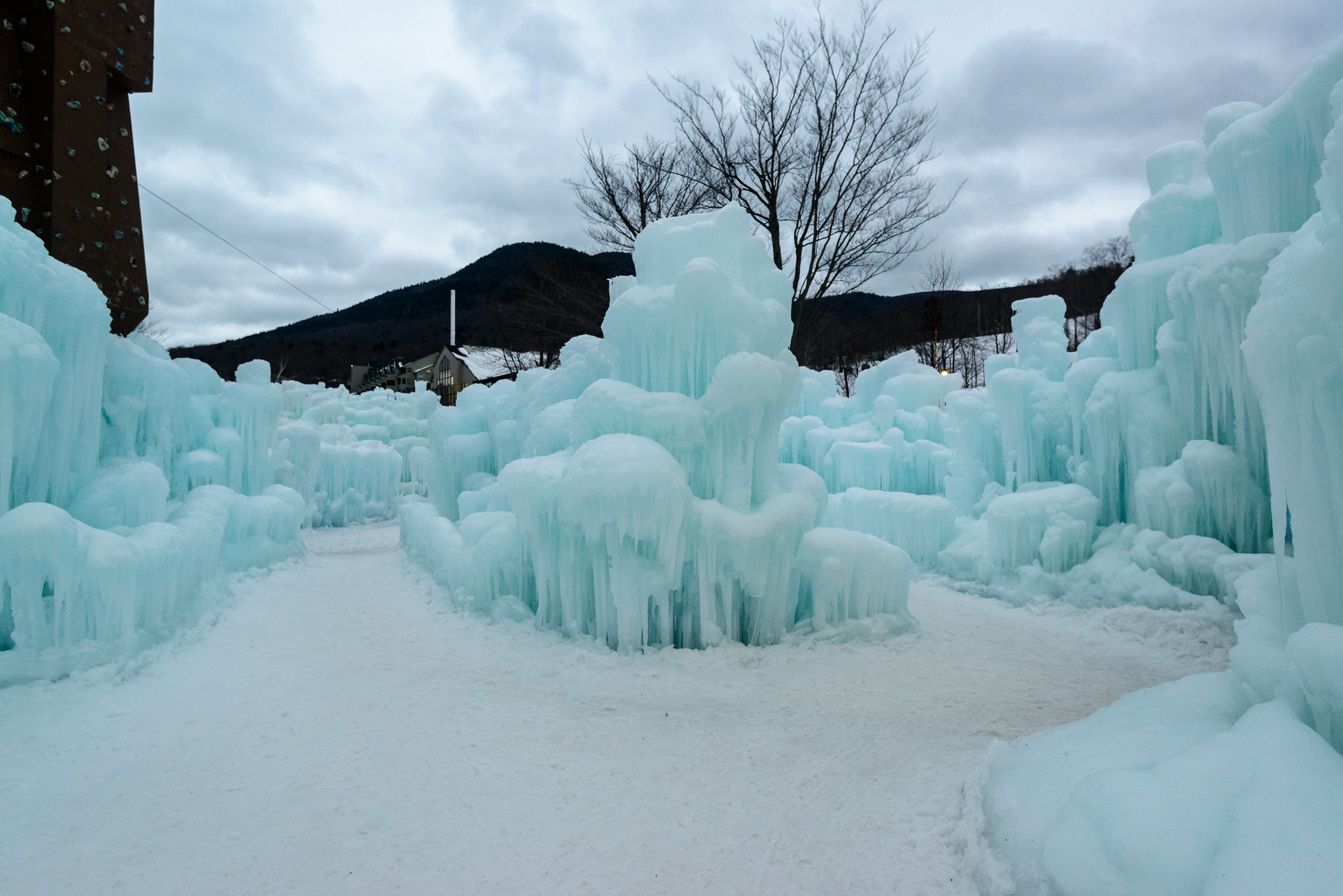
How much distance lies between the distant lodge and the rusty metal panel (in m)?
22.0

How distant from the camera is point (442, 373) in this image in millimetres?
42719

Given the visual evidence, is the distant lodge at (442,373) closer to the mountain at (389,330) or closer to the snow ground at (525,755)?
the mountain at (389,330)

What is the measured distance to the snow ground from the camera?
295 centimetres

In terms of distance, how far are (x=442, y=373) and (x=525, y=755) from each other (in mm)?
41780

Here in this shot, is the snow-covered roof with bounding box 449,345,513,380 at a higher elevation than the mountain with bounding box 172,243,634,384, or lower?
lower

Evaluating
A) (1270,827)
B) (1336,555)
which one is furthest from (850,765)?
(1336,555)

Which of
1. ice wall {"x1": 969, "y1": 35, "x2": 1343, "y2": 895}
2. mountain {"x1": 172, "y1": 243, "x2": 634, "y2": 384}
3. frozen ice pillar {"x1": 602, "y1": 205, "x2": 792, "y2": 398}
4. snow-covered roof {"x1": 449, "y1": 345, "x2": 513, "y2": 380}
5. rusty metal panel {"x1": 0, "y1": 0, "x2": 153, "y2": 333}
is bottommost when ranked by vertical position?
ice wall {"x1": 969, "y1": 35, "x2": 1343, "y2": 895}

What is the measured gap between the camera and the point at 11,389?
5105 millimetres

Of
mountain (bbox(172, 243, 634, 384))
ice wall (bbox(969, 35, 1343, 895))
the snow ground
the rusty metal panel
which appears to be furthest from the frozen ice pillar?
mountain (bbox(172, 243, 634, 384))

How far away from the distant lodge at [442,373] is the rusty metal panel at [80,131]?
21988 millimetres

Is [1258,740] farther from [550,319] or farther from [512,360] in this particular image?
[512,360]

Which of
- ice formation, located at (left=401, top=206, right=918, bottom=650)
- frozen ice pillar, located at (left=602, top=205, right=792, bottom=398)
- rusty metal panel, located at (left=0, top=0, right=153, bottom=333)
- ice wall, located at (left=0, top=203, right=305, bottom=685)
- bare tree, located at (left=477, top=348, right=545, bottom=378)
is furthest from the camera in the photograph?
bare tree, located at (left=477, top=348, right=545, bottom=378)

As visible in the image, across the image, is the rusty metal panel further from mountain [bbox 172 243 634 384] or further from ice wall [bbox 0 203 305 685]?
mountain [bbox 172 243 634 384]

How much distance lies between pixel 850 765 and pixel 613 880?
1683 millimetres
